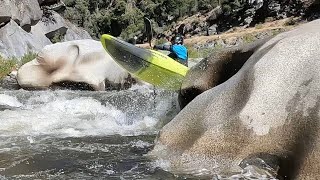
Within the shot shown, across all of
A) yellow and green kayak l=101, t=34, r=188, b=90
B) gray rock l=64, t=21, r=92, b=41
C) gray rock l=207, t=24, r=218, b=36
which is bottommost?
gray rock l=207, t=24, r=218, b=36

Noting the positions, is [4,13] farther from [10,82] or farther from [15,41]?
[10,82]

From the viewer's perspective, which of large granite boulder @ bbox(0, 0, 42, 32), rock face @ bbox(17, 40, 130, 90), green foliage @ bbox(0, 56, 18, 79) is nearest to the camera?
rock face @ bbox(17, 40, 130, 90)

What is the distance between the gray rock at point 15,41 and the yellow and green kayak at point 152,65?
1090 cm

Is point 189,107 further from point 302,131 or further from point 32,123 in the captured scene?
point 32,123

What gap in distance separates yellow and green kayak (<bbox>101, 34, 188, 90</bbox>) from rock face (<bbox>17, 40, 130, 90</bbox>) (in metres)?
2.33

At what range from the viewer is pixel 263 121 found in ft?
14.3

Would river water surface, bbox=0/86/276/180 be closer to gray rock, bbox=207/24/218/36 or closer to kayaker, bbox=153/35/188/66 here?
kayaker, bbox=153/35/188/66

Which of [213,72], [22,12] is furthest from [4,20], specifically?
[213,72]

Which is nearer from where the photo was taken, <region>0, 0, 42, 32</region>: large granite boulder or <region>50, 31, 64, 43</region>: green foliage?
<region>0, 0, 42, 32</region>: large granite boulder

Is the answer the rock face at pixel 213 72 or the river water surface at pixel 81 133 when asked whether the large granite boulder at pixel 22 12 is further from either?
the rock face at pixel 213 72

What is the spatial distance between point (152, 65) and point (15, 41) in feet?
43.6

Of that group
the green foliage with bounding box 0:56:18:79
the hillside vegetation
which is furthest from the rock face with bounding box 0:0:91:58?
the hillside vegetation

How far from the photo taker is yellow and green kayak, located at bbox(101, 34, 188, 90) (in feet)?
29.9

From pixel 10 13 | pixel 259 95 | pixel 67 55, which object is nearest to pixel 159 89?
pixel 67 55
